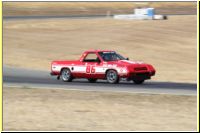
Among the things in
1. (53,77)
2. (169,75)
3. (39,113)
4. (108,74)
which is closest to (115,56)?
(108,74)

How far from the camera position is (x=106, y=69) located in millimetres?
25453

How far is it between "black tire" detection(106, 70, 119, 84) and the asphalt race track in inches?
12.4

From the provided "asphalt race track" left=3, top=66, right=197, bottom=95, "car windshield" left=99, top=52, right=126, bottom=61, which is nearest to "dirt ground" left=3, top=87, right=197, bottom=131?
"asphalt race track" left=3, top=66, right=197, bottom=95

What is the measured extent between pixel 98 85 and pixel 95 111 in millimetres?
7967

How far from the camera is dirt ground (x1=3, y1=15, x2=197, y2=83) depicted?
37934 millimetres

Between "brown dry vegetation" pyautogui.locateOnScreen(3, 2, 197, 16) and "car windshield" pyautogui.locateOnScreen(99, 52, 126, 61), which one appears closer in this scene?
"car windshield" pyautogui.locateOnScreen(99, 52, 126, 61)

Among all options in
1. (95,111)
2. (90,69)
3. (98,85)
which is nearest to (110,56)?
(90,69)

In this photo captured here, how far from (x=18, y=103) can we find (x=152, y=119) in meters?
4.70

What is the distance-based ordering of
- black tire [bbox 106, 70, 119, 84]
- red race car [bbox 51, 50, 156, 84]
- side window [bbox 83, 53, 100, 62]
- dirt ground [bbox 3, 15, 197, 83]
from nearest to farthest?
red race car [bbox 51, 50, 156, 84], black tire [bbox 106, 70, 119, 84], side window [bbox 83, 53, 100, 62], dirt ground [bbox 3, 15, 197, 83]

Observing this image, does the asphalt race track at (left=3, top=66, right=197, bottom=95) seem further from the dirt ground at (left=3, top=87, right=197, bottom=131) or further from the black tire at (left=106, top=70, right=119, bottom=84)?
the dirt ground at (left=3, top=87, right=197, bottom=131)

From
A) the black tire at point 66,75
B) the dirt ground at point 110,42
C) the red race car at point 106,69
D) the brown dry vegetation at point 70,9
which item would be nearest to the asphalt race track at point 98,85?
the black tire at point 66,75

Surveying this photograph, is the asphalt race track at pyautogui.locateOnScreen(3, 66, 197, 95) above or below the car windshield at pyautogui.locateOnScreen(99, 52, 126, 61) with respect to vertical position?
below

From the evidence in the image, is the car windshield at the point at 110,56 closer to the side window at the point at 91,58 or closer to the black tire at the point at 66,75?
the side window at the point at 91,58

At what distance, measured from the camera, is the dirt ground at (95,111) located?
14.5 m
